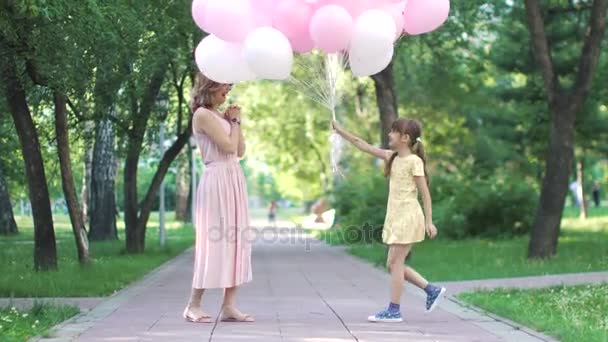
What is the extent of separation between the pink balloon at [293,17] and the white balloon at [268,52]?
16 cm

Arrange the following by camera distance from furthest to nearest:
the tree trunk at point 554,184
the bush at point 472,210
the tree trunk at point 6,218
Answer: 1. the tree trunk at point 6,218
2. the bush at point 472,210
3. the tree trunk at point 554,184

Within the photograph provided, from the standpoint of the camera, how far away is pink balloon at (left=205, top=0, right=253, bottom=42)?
28.2 feet

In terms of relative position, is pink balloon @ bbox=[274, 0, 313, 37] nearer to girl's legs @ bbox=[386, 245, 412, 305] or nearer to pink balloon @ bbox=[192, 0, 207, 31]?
pink balloon @ bbox=[192, 0, 207, 31]

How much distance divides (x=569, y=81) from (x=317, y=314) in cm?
1990

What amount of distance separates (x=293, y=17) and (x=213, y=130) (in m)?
1.24

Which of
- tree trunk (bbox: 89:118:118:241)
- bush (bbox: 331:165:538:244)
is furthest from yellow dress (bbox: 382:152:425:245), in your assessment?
tree trunk (bbox: 89:118:118:241)

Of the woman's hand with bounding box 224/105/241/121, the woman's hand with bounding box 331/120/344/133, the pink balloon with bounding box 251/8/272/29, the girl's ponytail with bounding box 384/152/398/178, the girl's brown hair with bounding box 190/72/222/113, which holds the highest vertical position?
the pink balloon with bounding box 251/8/272/29

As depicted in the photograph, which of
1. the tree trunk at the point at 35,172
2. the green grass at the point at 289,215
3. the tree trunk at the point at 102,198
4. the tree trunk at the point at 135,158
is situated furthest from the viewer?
the green grass at the point at 289,215

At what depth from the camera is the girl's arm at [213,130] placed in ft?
29.5

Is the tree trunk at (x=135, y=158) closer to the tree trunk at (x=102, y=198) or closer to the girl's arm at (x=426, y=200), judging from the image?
the tree trunk at (x=102, y=198)

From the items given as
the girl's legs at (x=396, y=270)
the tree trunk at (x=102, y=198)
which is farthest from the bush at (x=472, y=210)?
the girl's legs at (x=396, y=270)

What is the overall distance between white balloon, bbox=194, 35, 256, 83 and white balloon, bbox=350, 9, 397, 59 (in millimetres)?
1004

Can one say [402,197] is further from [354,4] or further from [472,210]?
[472,210]

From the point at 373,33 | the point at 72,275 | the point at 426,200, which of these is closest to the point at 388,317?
the point at 426,200
